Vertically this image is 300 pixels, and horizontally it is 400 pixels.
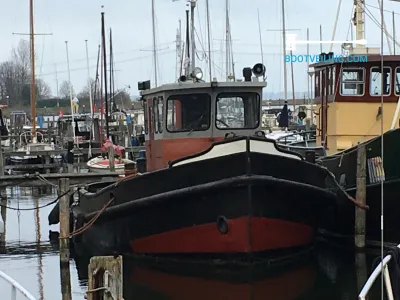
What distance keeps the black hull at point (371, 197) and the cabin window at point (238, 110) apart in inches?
73.7

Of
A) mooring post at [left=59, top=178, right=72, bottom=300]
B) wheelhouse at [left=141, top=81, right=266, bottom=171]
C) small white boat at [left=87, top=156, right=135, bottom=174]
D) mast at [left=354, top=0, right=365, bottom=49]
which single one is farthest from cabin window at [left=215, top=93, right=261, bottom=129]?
small white boat at [left=87, top=156, right=135, bottom=174]

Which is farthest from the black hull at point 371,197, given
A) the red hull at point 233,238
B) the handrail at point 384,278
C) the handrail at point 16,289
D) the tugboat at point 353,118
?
the handrail at point 16,289

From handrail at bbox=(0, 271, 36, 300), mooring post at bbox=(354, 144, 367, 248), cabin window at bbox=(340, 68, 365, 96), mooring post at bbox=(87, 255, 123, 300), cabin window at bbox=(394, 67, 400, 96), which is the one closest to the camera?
handrail at bbox=(0, 271, 36, 300)

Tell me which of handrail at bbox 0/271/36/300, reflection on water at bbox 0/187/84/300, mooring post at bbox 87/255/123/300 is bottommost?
reflection on water at bbox 0/187/84/300

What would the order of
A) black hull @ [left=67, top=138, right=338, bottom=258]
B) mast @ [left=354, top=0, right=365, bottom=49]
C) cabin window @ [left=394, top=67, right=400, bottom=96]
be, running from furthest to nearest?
mast @ [left=354, top=0, right=365, bottom=49] → cabin window @ [left=394, top=67, right=400, bottom=96] → black hull @ [left=67, top=138, right=338, bottom=258]

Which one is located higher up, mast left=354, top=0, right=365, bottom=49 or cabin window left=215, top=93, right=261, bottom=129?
mast left=354, top=0, right=365, bottom=49

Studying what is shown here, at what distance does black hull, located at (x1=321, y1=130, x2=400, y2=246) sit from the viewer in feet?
45.4

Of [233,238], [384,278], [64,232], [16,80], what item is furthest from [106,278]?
[16,80]

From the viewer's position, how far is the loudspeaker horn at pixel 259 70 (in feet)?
46.9

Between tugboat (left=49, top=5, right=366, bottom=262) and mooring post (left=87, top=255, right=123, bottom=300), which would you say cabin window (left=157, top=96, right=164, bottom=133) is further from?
mooring post (left=87, top=255, right=123, bottom=300)

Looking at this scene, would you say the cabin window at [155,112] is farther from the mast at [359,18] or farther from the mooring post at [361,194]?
the mast at [359,18]

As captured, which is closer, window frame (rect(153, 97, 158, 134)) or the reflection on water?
the reflection on water

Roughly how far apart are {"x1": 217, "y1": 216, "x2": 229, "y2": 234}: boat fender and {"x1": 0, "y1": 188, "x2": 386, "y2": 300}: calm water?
29.0 inches

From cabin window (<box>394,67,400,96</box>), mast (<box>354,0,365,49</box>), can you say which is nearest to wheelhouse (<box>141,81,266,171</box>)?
cabin window (<box>394,67,400,96</box>)
